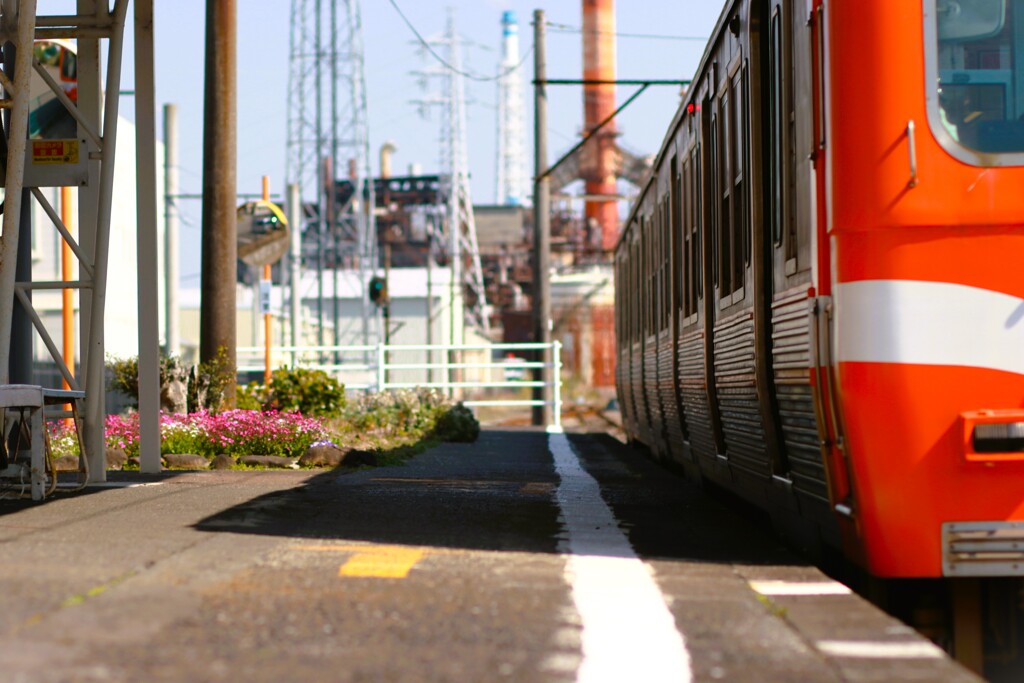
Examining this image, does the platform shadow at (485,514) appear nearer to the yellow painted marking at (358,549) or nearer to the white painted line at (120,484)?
the yellow painted marking at (358,549)

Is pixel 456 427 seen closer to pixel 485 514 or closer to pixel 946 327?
pixel 485 514

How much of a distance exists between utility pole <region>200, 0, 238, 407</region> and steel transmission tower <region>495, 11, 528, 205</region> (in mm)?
97881

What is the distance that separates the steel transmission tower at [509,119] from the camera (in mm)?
114625

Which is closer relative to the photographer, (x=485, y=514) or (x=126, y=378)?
(x=485, y=514)

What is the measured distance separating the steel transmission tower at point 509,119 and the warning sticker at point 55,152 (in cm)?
10413

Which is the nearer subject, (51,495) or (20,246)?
(51,495)

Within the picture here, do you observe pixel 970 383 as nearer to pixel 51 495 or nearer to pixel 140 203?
pixel 51 495

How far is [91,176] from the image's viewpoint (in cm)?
1008

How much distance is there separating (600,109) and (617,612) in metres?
54.4

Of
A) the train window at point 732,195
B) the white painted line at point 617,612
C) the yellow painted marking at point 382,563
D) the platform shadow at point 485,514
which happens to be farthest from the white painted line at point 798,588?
the train window at point 732,195

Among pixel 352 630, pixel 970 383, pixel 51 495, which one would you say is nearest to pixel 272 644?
pixel 352 630

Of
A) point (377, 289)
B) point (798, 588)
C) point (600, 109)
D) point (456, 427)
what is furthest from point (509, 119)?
point (798, 588)

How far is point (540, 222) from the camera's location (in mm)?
28031

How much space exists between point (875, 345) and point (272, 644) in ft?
7.79
